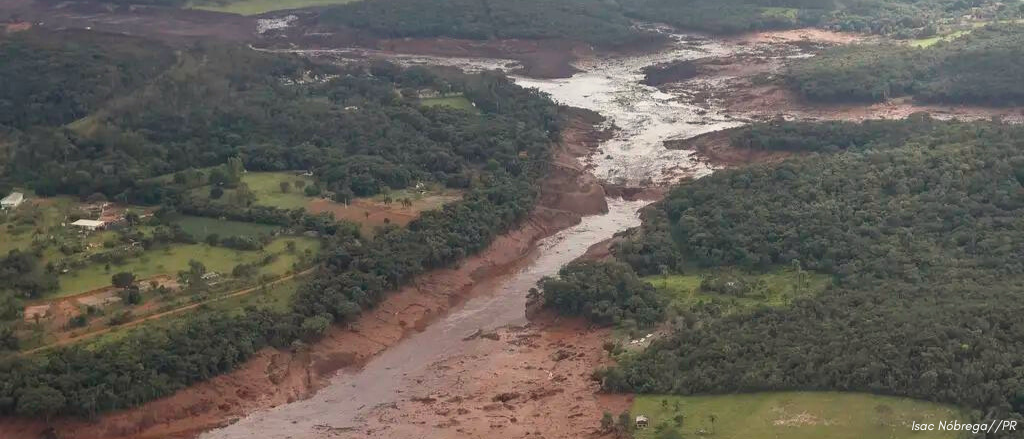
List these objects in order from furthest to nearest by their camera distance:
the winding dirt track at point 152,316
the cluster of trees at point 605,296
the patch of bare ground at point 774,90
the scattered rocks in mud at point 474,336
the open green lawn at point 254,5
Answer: the open green lawn at point 254,5 < the patch of bare ground at point 774,90 < the scattered rocks in mud at point 474,336 < the cluster of trees at point 605,296 < the winding dirt track at point 152,316

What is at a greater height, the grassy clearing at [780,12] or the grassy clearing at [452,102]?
the grassy clearing at [780,12]

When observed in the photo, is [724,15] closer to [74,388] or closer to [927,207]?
[927,207]

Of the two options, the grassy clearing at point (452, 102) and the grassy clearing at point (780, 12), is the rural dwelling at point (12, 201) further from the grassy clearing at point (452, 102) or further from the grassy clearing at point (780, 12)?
the grassy clearing at point (780, 12)

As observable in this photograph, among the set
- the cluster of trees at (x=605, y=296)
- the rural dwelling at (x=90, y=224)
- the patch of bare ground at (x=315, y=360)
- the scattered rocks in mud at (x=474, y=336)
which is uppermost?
the rural dwelling at (x=90, y=224)

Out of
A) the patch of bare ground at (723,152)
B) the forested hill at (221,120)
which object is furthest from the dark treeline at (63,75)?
the patch of bare ground at (723,152)

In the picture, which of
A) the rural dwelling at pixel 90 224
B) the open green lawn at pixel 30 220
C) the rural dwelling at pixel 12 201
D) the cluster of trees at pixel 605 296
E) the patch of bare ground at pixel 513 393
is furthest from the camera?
the rural dwelling at pixel 12 201

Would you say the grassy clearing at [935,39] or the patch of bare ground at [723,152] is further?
the grassy clearing at [935,39]

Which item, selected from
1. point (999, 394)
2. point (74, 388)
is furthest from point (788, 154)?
point (74, 388)
